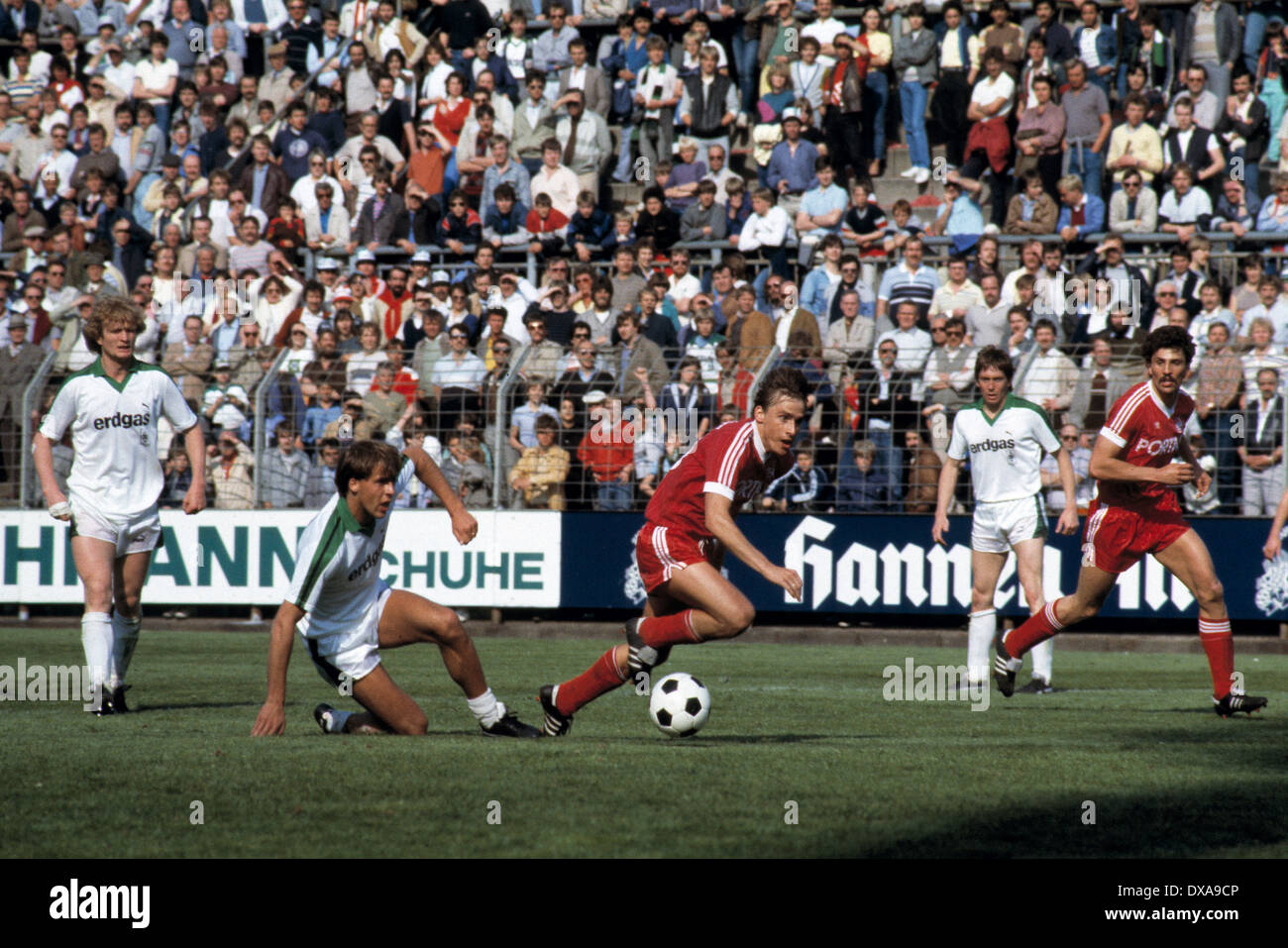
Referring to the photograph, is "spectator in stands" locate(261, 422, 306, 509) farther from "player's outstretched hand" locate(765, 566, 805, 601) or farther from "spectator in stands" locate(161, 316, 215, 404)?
"player's outstretched hand" locate(765, 566, 805, 601)

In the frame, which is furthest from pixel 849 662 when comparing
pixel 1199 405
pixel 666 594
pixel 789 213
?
pixel 789 213

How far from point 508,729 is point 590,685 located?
513 mm

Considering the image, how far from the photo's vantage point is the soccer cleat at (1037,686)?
12180 mm

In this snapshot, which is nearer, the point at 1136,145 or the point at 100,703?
the point at 100,703

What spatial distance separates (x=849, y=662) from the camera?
1472cm

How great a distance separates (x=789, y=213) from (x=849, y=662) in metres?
8.02

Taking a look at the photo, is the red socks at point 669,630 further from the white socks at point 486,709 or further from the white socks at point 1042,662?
the white socks at point 1042,662

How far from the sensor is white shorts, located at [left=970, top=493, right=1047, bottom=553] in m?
12.0

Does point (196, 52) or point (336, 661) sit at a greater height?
point (196, 52)

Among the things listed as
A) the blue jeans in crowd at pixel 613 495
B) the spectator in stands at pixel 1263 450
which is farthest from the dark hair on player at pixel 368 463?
the spectator in stands at pixel 1263 450

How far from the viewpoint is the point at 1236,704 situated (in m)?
9.60

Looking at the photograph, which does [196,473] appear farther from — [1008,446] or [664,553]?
[1008,446]
